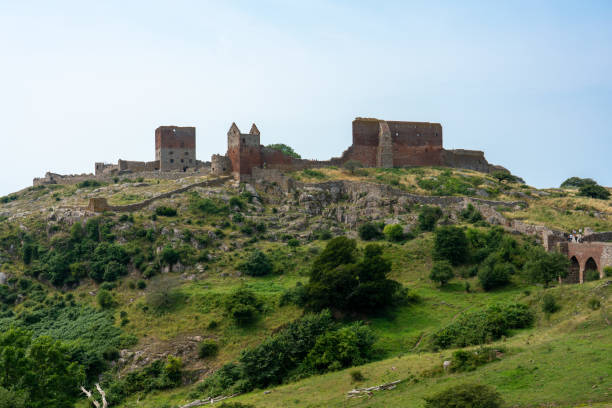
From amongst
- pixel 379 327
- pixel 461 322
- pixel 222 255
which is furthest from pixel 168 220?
pixel 461 322

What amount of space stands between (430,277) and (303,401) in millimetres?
19402

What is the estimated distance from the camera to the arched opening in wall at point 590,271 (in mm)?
41625

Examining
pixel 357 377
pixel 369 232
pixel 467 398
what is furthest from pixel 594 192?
pixel 467 398

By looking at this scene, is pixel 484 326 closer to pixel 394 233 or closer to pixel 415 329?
pixel 415 329

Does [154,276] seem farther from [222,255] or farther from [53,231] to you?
[53,231]

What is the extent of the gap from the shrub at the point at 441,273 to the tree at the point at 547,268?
247 inches

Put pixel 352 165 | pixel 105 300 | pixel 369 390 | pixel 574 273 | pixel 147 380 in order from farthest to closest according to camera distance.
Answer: pixel 352 165
pixel 105 300
pixel 574 273
pixel 147 380
pixel 369 390

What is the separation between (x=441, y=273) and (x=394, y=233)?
31.7 feet

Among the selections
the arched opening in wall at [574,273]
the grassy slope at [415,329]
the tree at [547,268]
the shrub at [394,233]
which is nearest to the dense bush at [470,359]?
the grassy slope at [415,329]

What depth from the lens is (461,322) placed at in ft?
129

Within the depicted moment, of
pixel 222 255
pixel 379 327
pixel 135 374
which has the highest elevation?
pixel 222 255

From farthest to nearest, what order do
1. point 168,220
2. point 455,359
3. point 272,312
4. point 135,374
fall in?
point 168,220
point 272,312
point 135,374
point 455,359

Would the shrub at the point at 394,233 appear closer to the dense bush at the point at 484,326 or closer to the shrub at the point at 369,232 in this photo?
the shrub at the point at 369,232

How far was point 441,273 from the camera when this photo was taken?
1866 inches
